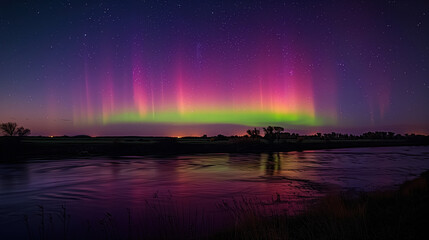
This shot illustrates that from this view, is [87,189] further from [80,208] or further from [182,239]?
[182,239]

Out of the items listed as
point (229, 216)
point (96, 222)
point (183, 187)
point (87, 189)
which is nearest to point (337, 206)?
point (229, 216)

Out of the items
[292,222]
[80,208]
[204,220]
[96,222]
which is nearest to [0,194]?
[80,208]

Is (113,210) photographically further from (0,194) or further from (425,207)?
(425,207)

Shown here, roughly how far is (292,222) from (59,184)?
23.5 meters

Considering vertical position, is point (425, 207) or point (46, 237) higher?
point (425, 207)

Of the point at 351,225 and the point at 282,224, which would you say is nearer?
the point at 282,224

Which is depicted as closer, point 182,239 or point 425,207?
point 182,239

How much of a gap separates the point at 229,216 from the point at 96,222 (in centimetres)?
632

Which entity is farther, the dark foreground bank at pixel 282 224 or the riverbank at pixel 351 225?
the dark foreground bank at pixel 282 224

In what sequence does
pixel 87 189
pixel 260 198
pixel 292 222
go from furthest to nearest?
Result: pixel 87 189
pixel 260 198
pixel 292 222

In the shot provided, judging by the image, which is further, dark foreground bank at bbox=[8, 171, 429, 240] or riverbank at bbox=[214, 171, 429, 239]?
dark foreground bank at bbox=[8, 171, 429, 240]

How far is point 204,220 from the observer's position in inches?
568

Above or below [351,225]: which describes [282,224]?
above

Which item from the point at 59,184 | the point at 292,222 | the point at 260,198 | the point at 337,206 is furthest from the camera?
the point at 59,184
